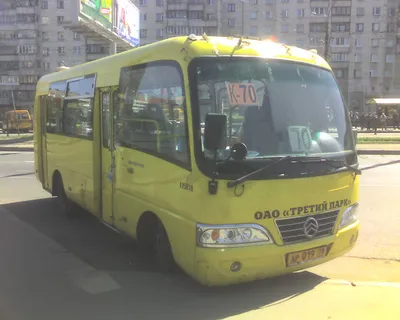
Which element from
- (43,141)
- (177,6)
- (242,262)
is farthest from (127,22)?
(177,6)

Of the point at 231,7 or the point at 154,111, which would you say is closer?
the point at 154,111

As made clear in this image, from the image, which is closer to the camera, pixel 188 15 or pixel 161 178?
pixel 161 178

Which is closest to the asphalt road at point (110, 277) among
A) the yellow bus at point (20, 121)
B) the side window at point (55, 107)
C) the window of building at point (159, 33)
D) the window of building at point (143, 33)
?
the side window at point (55, 107)

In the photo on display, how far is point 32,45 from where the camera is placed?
8119 centimetres

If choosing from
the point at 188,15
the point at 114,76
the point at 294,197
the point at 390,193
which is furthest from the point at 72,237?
the point at 188,15

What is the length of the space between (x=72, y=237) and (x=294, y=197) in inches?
145

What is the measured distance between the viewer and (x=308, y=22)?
7569 cm

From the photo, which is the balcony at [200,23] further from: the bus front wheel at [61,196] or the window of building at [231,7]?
the bus front wheel at [61,196]

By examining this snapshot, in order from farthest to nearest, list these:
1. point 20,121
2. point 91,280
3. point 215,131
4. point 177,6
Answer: point 177,6, point 20,121, point 91,280, point 215,131

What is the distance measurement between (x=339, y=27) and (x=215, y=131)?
7954cm

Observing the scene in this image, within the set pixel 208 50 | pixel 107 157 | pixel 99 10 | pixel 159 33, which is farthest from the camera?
pixel 159 33

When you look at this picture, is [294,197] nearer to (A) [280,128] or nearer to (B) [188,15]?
(A) [280,128]

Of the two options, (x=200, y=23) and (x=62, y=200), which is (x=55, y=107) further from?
(x=200, y=23)

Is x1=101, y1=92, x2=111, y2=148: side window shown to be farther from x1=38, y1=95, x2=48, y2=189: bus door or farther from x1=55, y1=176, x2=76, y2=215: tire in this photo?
x1=38, y1=95, x2=48, y2=189: bus door
